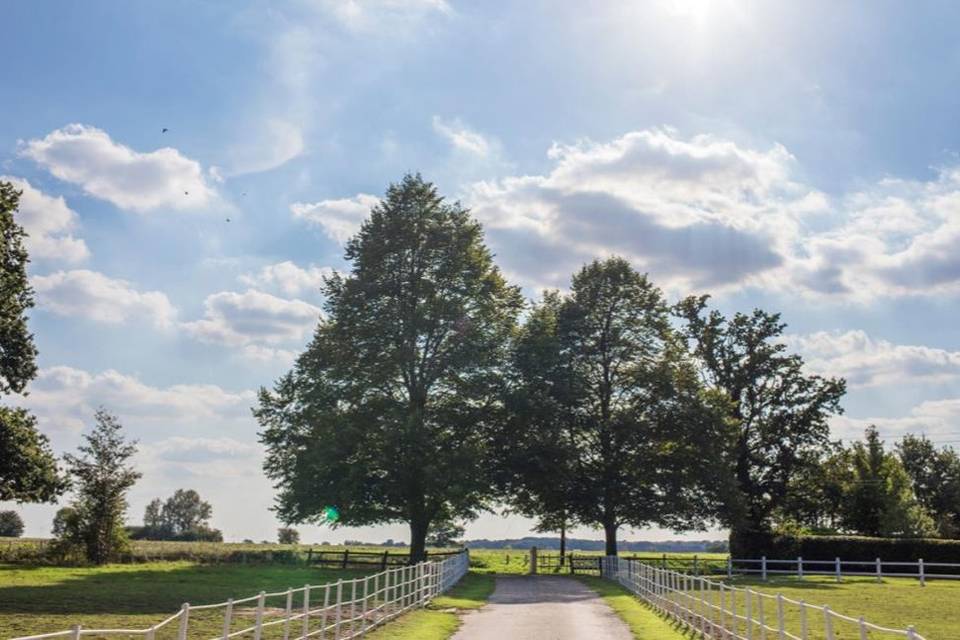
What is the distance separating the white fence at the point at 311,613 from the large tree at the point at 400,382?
31.5ft

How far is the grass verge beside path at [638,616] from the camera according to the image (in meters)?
22.6

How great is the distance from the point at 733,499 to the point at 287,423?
27.8m

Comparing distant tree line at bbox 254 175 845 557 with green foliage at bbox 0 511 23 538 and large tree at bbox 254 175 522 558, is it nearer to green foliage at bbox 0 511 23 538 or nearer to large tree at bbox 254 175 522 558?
large tree at bbox 254 175 522 558

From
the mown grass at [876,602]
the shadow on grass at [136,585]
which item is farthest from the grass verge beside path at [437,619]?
the mown grass at [876,602]

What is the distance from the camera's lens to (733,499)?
55.4 m

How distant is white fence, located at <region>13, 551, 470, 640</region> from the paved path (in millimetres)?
2288

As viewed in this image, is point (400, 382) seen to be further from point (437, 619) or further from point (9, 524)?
point (9, 524)

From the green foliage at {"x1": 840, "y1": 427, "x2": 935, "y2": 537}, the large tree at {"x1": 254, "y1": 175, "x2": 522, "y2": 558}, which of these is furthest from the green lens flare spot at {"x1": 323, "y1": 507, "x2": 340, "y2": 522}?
the green foliage at {"x1": 840, "y1": 427, "x2": 935, "y2": 537}

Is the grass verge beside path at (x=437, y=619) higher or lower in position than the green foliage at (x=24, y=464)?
lower

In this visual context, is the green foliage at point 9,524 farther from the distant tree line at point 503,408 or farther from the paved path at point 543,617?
the paved path at point 543,617

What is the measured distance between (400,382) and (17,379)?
20.3 metres

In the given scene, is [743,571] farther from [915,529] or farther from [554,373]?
[915,529]

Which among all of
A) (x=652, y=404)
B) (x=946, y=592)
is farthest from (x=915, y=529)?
(x=946, y=592)

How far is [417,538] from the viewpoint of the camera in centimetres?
5144
